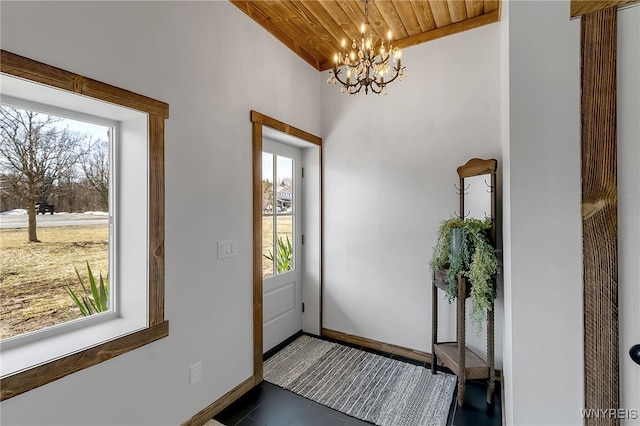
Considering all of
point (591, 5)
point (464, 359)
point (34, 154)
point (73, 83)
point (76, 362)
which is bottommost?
point (464, 359)

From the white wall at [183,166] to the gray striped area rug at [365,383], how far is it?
49cm

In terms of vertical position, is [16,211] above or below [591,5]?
below

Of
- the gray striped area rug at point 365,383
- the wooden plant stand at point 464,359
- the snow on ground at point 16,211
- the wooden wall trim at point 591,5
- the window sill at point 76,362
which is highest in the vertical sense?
the wooden wall trim at point 591,5

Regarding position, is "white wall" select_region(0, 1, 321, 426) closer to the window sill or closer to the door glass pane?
the window sill

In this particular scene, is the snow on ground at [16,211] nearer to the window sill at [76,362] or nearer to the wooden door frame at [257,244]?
the window sill at [76,362]

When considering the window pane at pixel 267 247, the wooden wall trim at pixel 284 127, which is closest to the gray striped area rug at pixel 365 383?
the window pane at pixel 267 247

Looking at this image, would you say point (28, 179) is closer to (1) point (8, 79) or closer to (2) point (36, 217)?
(2) point (36, 217)

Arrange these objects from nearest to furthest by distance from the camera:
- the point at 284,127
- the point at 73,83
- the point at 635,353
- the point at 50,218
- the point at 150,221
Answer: the point at 635,353, the point at 73,83, the point at 50,218, the point at 150,221, the point at 284,127

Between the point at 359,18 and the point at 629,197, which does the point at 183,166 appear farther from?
the point at 629,197

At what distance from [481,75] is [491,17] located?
44cm

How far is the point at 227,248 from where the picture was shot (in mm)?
2059

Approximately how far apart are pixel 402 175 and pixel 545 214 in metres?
1.67

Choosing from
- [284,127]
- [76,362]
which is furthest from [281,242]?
[76,362]

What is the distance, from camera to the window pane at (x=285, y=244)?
2.99 m
